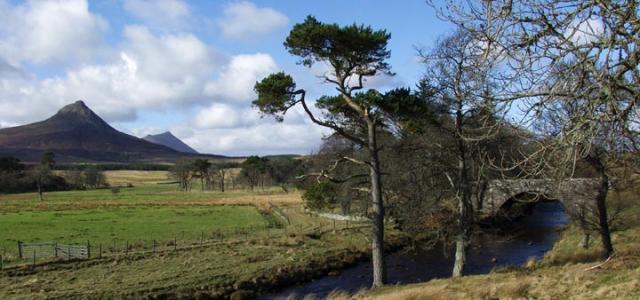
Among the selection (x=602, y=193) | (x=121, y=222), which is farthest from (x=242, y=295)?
(x=121, y=222)

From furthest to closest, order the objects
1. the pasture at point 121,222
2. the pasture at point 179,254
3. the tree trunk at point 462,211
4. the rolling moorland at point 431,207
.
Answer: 1. the pasture at point 121,222
2. the pasture at point 179,254
3. the tree trunk at point 462,211
4. the rolling moorland at point 431,207

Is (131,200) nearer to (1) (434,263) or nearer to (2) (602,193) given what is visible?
(1) (434,263)

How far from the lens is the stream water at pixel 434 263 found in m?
27.1

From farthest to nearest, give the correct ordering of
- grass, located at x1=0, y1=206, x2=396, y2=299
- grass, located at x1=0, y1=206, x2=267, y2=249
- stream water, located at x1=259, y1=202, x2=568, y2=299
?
1. grass, located at x1=0, y1=206, x2=267, y2=249
2. stream water, located at x1=259, y1=202, x2=568, y2=299
3. grass, located at x1=0, y1=206, x2=396, y2=299

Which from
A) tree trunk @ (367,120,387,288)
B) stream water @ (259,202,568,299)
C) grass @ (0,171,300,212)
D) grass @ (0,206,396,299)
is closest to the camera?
tree trunk @ (367,120,387,288)

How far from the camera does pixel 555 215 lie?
187ft

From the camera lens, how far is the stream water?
27125mm

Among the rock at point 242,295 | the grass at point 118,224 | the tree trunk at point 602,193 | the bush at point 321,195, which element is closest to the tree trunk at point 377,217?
the rock at point 242,295

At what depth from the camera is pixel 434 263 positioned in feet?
106

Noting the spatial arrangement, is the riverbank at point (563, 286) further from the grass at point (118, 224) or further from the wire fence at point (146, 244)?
the grass at point (118, 224)

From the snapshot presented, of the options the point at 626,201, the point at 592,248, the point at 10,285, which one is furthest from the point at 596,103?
the point at 626,201

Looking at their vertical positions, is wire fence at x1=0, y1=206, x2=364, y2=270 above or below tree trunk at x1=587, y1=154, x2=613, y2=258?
below

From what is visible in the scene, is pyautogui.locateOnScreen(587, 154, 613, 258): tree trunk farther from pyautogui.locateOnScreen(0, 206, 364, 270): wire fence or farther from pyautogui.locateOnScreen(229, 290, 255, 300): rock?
pyautogui.locateOnScreen(0, 206, 364, 270): wire fence

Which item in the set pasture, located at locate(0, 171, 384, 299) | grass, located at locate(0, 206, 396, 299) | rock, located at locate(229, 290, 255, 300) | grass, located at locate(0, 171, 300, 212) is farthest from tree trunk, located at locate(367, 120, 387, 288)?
grass, located at locate(0, 171, 300, 212)
